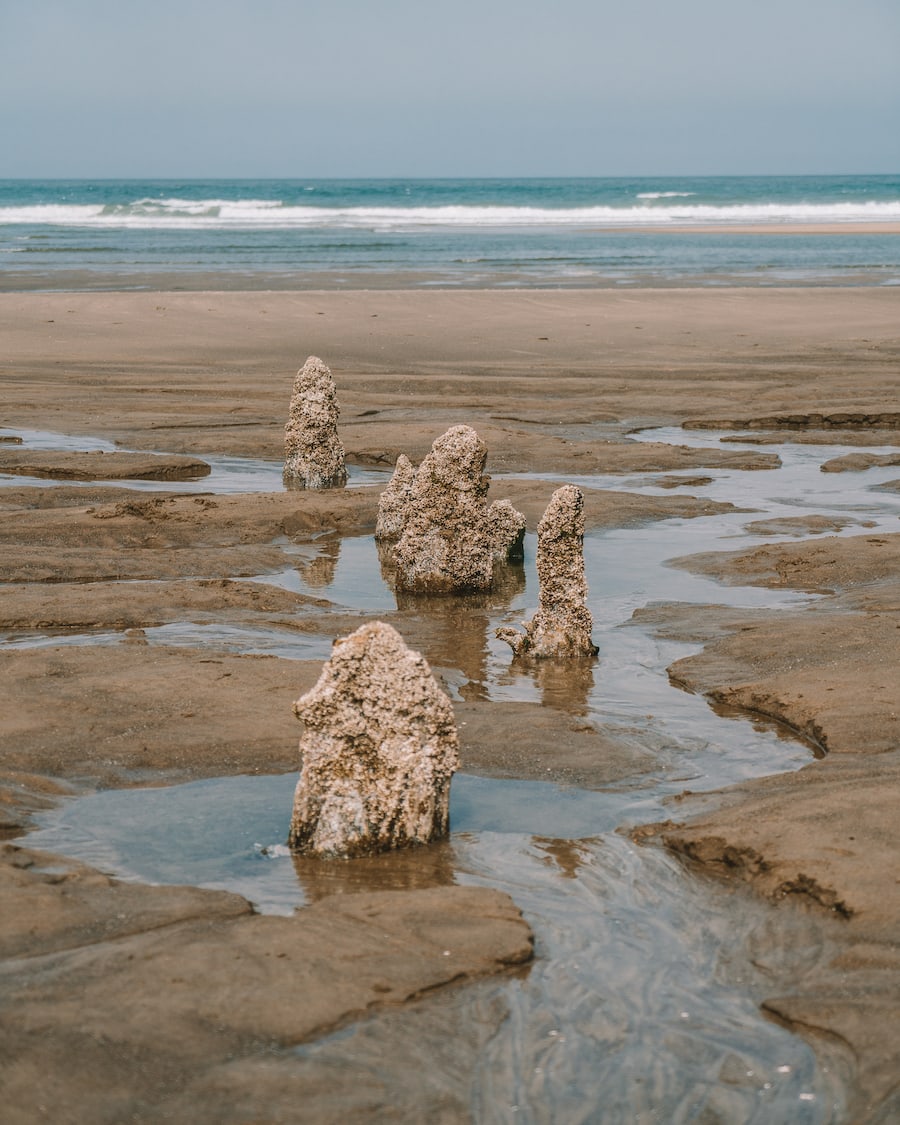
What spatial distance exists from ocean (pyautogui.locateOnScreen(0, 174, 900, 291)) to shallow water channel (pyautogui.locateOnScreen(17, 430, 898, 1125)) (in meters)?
25.0

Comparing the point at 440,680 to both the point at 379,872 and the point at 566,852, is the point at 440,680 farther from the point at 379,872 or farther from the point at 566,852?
the point at 379,872

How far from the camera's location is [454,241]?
162 feet

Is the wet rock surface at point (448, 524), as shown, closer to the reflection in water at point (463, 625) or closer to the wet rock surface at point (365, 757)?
the reflection in water at point (463, 625)

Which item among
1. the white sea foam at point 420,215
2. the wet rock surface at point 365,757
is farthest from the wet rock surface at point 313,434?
the white sea foam at point 420,215

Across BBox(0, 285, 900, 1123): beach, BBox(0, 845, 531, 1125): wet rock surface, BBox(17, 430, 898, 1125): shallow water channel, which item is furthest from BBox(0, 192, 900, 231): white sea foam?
BBox(0, 845, 531, 1125): wet rock surface

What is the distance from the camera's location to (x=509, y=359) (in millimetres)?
21281

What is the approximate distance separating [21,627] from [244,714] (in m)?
2.22

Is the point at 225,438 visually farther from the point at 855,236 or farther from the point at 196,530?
the point at 855,236

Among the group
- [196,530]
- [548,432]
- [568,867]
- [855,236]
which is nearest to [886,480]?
[548,432]

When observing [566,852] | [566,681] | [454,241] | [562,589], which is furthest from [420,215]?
[566,852]

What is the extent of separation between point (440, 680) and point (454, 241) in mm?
43367

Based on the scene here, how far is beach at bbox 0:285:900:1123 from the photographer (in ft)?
13.2

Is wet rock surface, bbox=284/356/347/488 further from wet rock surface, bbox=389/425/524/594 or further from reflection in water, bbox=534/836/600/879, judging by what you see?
reflection in water, bbox=534/836/600/879

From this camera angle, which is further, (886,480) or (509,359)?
(509,359)
